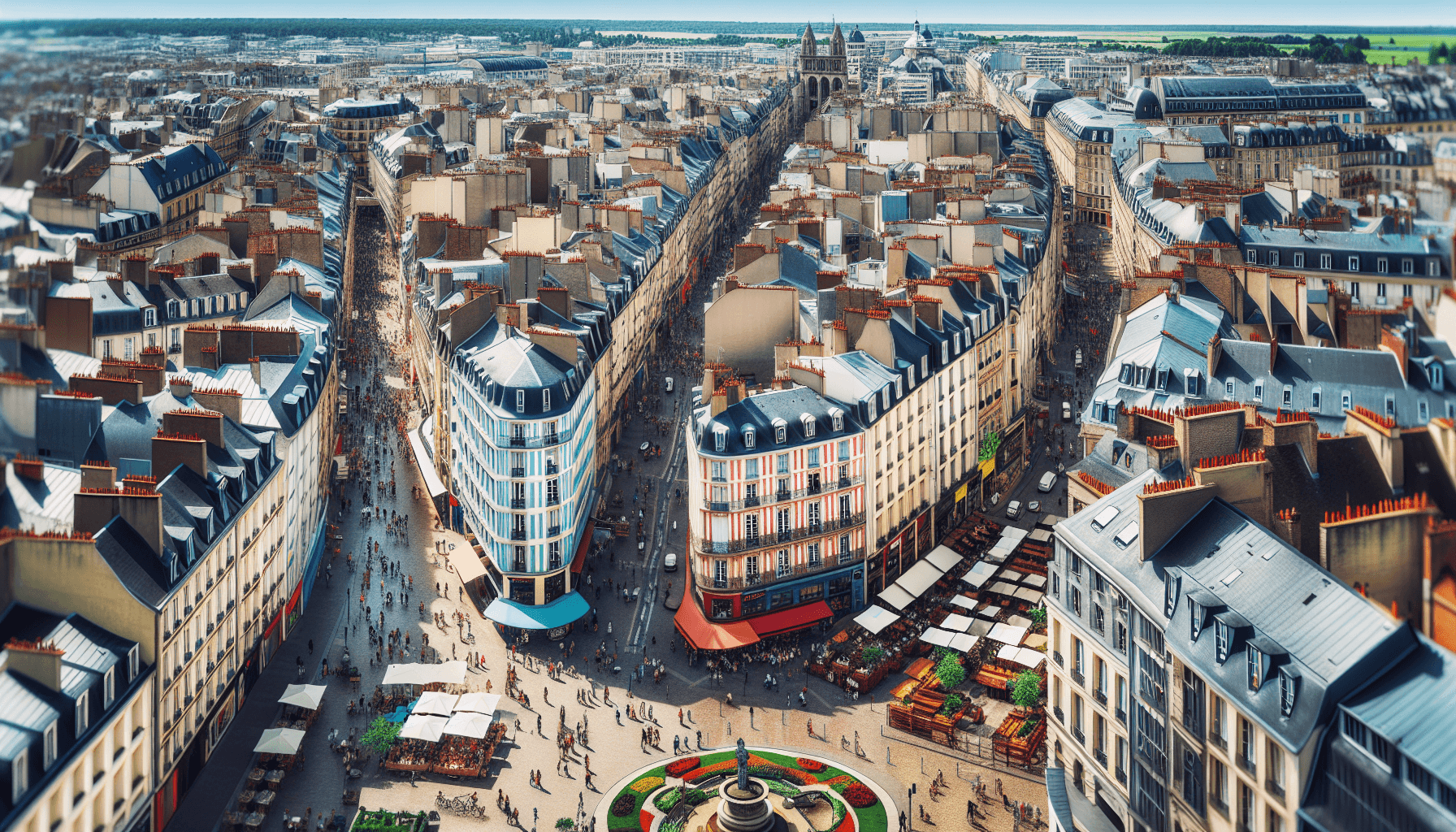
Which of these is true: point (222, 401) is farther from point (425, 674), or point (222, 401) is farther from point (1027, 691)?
point (1027, 691)

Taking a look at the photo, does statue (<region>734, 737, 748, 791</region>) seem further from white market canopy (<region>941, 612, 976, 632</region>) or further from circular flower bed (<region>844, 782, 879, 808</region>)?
white market canopy (<region>941, 612, 976, 632</region>)

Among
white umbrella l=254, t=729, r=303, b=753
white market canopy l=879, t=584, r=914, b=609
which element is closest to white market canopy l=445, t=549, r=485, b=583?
white umbrella l=254, t=729, r=303, b=753

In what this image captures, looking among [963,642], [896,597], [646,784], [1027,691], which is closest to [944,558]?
[896,597]

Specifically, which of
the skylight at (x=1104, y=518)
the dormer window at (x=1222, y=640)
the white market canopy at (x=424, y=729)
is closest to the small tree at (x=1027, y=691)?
the skylight at (x=1104, y=518)

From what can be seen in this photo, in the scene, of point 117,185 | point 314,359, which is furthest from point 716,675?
point 117,185

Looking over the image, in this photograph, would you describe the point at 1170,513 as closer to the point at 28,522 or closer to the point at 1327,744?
the point at 1327,744

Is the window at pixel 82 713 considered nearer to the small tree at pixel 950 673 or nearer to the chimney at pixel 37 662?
the chimney at pixel 37 662
